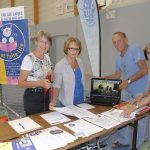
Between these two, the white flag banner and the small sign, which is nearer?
the small sign

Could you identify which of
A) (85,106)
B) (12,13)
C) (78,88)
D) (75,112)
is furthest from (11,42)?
(75,112)

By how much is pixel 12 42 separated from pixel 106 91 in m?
1.45

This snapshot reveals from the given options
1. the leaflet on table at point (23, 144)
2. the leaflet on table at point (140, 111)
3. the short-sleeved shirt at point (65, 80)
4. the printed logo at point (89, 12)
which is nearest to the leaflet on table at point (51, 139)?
the leaflet on table at point (23, 144)

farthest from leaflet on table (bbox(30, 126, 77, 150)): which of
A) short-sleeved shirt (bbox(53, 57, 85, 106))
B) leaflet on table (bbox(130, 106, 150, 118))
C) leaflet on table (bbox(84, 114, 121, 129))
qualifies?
leaflet on table (bbox(130, 106, 150, 118))

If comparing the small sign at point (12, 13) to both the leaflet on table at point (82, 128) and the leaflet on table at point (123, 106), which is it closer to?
the leaflet on table at point (123, 106)

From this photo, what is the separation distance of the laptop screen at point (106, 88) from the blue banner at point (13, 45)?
44.7 inches

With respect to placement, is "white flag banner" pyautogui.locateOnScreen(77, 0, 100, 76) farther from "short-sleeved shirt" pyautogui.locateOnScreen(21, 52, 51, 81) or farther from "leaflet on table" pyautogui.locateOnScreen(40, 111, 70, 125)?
"leaflet on table" pyautogui.locateOnScreen(40, 111, 70, 125)

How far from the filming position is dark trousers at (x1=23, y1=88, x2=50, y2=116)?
86.1 inches

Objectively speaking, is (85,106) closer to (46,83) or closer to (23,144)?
(46,83)

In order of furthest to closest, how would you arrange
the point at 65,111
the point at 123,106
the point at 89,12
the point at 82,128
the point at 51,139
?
the point at 89,12
the point at 123,106
the point at 65,111
the point at 82,128
the point at 51,139

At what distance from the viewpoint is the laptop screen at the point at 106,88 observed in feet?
7.57

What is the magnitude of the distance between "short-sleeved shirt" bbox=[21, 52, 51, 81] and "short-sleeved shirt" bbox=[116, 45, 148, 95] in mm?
907

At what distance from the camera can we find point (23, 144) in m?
1.45

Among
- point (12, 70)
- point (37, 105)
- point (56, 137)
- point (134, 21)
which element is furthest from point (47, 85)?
point (134, 21)
